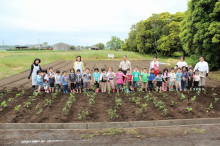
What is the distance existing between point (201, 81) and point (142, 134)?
5551mm

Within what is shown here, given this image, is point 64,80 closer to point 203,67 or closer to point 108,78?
point 108,78

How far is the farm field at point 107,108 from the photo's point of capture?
20.2ft

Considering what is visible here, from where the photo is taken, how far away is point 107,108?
6980mm

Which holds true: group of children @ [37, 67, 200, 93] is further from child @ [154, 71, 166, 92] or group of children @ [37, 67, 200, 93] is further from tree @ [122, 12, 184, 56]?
tree @ [122, 12, 184, 56]

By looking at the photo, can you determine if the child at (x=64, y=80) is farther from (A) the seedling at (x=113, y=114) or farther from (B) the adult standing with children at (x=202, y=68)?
(B) the adult standing with children at (x=202, y=68)

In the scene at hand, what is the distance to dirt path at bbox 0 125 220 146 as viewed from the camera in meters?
4.70

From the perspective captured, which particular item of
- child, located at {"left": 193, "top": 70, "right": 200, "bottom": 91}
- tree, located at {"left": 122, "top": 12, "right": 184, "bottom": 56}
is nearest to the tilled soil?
child, located at {"left": 193, "top": 70, "right": 200, "bottom": 91}

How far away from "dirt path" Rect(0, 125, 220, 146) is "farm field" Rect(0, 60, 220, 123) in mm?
658

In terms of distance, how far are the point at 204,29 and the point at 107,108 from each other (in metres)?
11.9

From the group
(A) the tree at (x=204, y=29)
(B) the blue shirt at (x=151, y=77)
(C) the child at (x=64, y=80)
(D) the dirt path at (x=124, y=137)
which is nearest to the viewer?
(D) the dirt path at (x=124, y=137)

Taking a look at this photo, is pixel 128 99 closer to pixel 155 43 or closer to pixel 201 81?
pixel 201 81

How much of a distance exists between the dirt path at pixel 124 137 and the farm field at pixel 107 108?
66cm

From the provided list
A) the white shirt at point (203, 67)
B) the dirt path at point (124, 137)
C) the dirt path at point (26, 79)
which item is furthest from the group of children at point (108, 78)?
the dirt path at point (124, 137)

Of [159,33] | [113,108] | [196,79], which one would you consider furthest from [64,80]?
[159,33]
